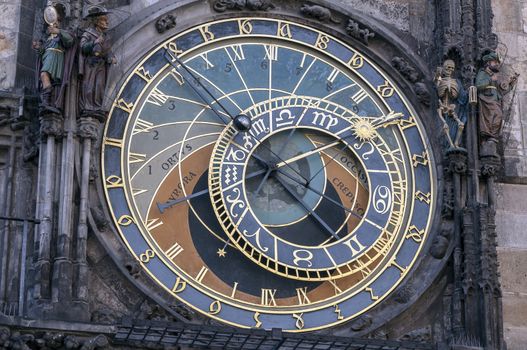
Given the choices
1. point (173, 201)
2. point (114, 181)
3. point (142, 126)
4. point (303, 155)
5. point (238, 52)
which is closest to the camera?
point (114, 181)

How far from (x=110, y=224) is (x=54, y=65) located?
57.3 inches

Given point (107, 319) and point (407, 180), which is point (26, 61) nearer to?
point (107, 319)

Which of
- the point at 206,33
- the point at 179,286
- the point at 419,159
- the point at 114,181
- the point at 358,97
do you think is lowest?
the point at 179,286

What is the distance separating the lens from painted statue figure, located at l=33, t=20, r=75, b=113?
15664mm

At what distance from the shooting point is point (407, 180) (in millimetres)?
16594

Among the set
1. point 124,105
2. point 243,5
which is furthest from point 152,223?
point 243,5

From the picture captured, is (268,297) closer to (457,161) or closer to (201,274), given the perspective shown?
(201,274)

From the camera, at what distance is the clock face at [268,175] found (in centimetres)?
1577

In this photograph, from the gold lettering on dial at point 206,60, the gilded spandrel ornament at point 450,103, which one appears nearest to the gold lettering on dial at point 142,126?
the gold lettering on dial at point 206,60

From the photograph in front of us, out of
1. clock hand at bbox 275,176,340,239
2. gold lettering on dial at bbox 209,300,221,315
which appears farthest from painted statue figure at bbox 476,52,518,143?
gold lettering on dial at bbox 209,300,221,315

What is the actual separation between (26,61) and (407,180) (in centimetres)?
355

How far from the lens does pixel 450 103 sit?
16.8 meters

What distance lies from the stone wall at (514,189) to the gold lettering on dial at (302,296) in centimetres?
181

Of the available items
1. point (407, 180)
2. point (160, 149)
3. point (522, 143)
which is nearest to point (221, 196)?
point (160, 149)
